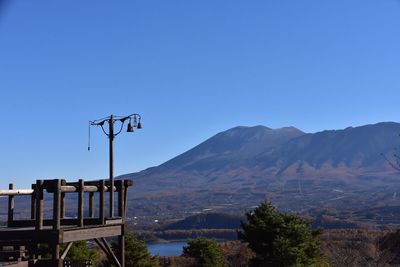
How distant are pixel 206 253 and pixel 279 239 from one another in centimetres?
542

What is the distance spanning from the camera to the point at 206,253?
22656 mm

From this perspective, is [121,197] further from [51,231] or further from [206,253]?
[206,253]

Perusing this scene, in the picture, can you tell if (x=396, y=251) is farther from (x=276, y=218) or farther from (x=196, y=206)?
(x=196, y=206)

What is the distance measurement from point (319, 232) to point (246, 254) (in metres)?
6.65

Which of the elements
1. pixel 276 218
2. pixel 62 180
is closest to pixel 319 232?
pixel 276 218

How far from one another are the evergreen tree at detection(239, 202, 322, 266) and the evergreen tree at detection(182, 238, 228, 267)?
11.7ft

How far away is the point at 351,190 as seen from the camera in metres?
192

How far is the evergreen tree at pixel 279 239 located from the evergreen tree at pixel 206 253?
11.7 feet

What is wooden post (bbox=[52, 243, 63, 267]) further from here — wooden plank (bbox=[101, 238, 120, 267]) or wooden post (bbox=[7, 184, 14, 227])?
wooden plank (bbox=[101, 238, 120, 267])

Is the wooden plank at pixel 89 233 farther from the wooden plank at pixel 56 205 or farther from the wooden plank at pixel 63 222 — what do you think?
the wooden plank at pixel 63 222

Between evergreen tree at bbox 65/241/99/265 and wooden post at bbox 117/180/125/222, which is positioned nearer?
wooden post at bbox 117/180/125/222

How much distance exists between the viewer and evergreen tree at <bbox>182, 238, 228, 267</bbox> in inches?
889

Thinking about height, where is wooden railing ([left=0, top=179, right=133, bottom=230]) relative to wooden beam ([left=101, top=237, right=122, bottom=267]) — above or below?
above

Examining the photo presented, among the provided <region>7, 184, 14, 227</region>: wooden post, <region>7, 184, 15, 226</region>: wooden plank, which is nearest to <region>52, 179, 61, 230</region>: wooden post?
<region>7, 184, 15, 226</region>: wooden plank
